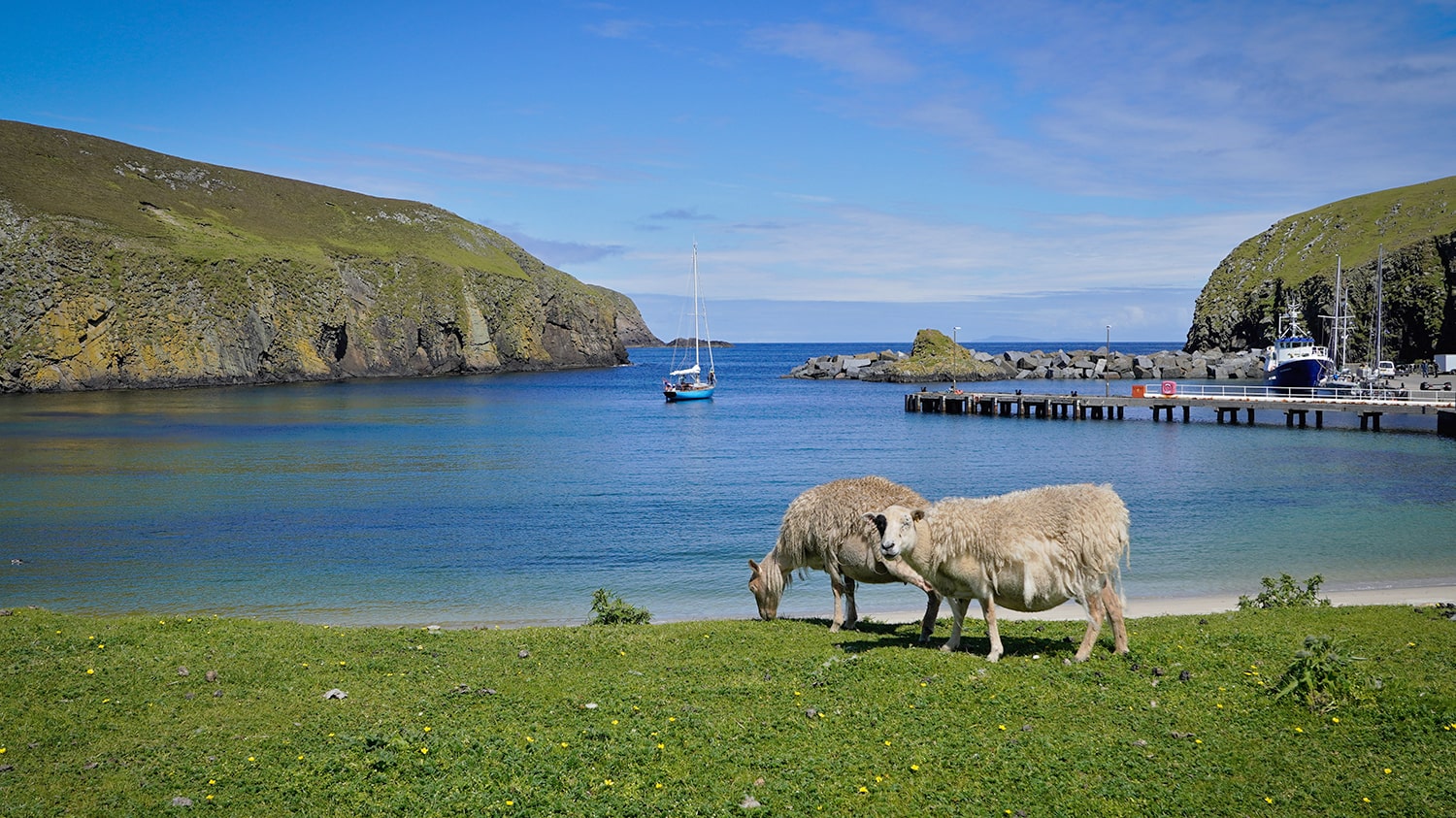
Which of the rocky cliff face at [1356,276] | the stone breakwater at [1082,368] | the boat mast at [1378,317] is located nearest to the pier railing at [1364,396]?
the boat mast at [1378,317]

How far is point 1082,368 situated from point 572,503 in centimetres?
11538

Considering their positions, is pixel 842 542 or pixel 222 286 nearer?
pixel 842 542

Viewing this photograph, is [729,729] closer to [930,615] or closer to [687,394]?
[930,615]

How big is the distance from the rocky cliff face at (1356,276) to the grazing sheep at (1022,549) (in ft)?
375

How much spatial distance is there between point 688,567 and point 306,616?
31.6ft

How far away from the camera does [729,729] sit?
30.3ft

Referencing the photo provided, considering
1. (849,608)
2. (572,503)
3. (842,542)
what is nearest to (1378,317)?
(572,503)

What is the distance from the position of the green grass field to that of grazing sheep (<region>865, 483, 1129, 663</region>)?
2.25ft

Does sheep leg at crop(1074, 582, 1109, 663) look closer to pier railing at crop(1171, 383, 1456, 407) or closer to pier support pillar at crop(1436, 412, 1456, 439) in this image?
pier support pillar at crop(1436, 412, 1456, 439)

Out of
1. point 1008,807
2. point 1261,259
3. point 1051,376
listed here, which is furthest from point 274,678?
point 1261,259

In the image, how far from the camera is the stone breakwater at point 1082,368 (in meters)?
126

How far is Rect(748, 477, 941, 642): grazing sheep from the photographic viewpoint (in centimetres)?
1355

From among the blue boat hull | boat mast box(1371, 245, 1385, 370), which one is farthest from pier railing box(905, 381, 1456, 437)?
boat mast box(1371, 245, 1385, 370)

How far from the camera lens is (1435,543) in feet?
87.6
